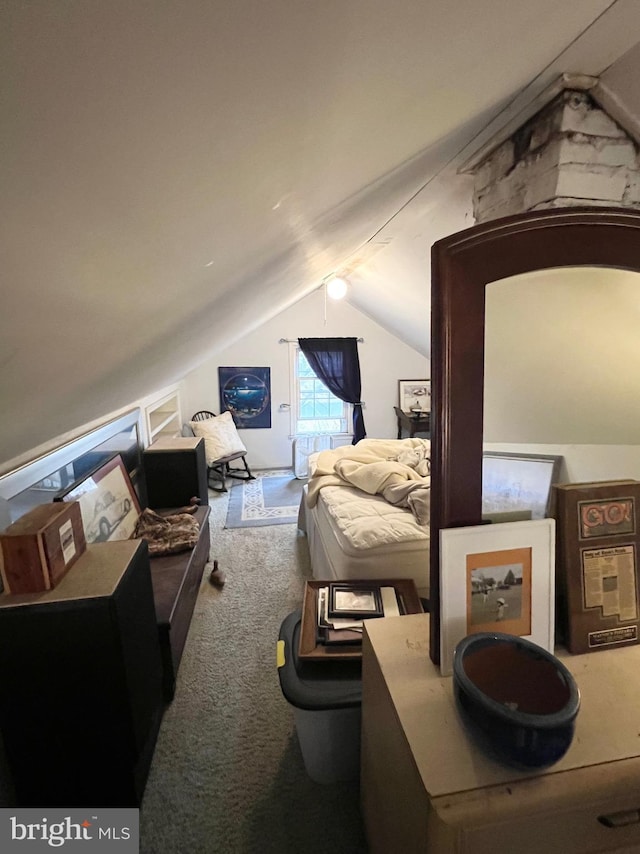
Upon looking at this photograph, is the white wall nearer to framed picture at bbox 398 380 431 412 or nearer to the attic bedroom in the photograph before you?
framed picture at bbox 398 380 431 412

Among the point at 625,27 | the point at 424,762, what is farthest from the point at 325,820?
the point at 625,27

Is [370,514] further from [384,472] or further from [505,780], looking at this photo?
[505,780]

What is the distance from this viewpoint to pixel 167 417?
442 cm

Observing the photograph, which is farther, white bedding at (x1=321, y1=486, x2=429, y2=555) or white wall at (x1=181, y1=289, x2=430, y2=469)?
white wall at (x1=181, y1=289, x2=430, y2=469)

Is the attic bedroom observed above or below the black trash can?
above

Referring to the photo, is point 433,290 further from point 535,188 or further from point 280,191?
point 535,188

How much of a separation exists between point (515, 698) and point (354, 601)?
766mm

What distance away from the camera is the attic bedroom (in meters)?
0.36

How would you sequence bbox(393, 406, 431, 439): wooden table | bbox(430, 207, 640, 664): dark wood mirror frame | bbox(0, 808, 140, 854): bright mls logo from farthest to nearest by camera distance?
bbox(393, 406, 431, 439): wooden table, bbox(0, 808, 140, 854): bright mls logo, bbox(430, 207, 640, 664): dark wood mirror frame

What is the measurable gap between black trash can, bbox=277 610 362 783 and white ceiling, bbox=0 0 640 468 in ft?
3.76

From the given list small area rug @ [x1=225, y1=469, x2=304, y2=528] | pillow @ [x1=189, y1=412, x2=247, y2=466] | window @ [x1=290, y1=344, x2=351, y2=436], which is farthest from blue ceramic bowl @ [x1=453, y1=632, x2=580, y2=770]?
window @ [x1=290, y1=344, x2=351, y2=436]

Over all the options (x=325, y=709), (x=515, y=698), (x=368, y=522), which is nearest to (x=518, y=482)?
(x=515, y=698)

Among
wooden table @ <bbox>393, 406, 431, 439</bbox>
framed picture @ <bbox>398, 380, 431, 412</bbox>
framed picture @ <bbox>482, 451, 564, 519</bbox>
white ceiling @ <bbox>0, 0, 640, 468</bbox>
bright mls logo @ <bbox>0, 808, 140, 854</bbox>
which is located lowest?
bright mls logo @ <bbox>0, 808, 140, 854</bbox>

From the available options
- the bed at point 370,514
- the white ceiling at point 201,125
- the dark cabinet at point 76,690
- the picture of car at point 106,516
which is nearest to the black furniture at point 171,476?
the picture of car at point 106,516
